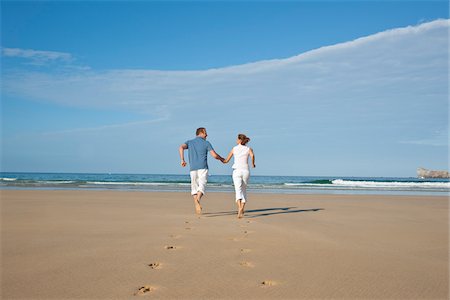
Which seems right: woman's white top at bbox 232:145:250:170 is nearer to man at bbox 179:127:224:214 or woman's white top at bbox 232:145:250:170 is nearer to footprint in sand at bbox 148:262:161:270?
man at bbox 179:127:224:214

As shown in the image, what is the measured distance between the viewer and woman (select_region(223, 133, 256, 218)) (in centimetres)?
891

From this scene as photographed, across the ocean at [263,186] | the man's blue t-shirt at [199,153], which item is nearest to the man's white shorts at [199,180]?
the man's blue t-shirt at [199,153]

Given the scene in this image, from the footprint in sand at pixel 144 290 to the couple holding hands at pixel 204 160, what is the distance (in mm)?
5696

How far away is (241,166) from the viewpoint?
9164mm

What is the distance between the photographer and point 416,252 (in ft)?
16.6

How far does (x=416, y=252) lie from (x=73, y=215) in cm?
715

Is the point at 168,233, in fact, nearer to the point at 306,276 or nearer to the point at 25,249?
the point at 25,249

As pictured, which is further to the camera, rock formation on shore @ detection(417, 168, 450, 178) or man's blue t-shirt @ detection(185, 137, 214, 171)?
rock formation on shore @ detection(417, 168, 450, 178)

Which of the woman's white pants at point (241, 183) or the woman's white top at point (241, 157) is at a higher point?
the woman's white top at point (241, 157)

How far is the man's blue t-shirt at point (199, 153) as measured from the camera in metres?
9.48

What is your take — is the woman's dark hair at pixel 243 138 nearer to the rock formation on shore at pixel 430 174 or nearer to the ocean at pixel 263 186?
the ocean at pixel 263 186

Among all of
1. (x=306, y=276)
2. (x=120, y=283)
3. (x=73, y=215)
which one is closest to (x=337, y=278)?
(x=306, y=276)

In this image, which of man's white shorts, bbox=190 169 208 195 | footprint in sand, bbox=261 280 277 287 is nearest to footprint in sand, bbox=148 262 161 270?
footprint in sand, bbox=261 280 277 287

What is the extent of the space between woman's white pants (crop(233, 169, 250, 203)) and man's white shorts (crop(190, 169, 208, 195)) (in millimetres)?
809
